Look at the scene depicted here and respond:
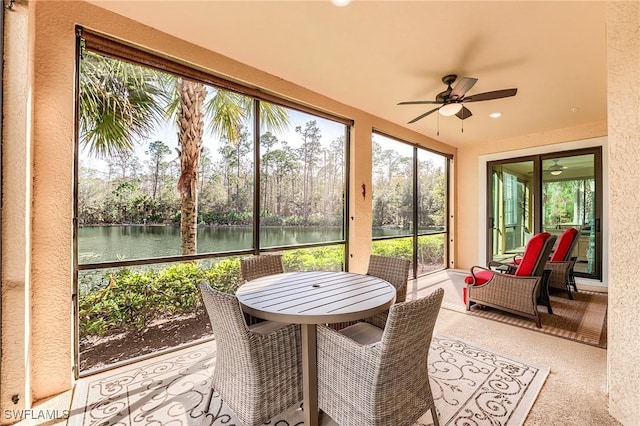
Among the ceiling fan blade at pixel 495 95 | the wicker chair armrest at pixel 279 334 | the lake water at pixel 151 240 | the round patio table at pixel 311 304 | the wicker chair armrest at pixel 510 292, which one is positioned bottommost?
the wicker chair armrest at pixel 510 292

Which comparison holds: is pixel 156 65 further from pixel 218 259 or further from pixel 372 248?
pixel 372 248

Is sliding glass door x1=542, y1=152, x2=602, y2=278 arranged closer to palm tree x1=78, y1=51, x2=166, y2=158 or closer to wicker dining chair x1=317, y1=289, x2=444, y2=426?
wicker dining chair x1=317, y1=289, x2=444, y2=426

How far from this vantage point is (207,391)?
83.0 inches

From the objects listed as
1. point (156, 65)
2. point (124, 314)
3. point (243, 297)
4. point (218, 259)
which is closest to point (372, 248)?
point (218, 259)

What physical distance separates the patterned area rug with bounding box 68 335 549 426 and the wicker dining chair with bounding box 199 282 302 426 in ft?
0.97

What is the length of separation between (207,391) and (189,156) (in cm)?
211

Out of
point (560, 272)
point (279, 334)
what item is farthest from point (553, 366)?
point (279, 334)

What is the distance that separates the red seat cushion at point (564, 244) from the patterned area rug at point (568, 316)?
674 millimetres

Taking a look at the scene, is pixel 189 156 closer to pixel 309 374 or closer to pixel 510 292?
pixel 309 374

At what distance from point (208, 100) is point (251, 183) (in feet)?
3.24

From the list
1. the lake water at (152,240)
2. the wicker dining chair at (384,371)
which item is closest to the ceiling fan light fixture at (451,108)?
the lake water at (152,240)

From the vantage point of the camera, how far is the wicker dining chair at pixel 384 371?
1328 millimetres

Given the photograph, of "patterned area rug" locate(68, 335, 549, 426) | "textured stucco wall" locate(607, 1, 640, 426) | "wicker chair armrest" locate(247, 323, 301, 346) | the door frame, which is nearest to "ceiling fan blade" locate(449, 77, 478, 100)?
"textured stucco wall" locate(607, 1, 640, 426)

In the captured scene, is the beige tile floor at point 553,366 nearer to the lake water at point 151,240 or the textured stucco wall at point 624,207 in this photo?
the textured stucco wall at point 624,207
